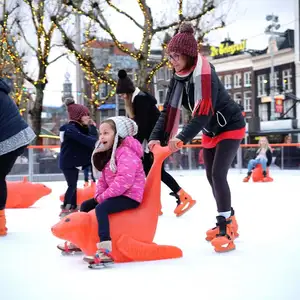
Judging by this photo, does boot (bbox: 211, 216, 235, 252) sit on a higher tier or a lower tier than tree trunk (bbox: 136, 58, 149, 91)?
lower

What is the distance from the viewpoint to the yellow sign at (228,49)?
122ft

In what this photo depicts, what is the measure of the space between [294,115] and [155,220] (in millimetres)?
28509

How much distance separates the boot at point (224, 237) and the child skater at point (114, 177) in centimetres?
59

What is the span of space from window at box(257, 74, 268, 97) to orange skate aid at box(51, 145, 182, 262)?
32.5 metres

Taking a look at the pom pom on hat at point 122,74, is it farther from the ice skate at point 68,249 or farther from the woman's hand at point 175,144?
the ice skate at point 68,249

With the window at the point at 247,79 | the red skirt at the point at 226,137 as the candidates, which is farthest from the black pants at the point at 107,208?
the window at the point at 247,79

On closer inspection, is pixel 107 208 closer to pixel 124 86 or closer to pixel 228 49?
pixel 124 86

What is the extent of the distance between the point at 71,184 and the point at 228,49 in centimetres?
3468

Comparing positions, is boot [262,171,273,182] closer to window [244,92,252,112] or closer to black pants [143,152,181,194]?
black pants [143,152,181,194]

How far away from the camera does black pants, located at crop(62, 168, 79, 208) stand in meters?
5.08

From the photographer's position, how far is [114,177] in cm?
314

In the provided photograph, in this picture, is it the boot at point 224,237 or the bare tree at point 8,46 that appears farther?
the bare tree at point 8,46

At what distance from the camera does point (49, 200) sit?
6836 mm

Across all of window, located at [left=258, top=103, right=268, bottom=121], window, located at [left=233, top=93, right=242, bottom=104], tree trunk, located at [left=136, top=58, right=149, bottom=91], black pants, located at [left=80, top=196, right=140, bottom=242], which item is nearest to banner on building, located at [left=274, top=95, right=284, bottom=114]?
window, located at [left=258, top=103, right=268, bottom=121]
